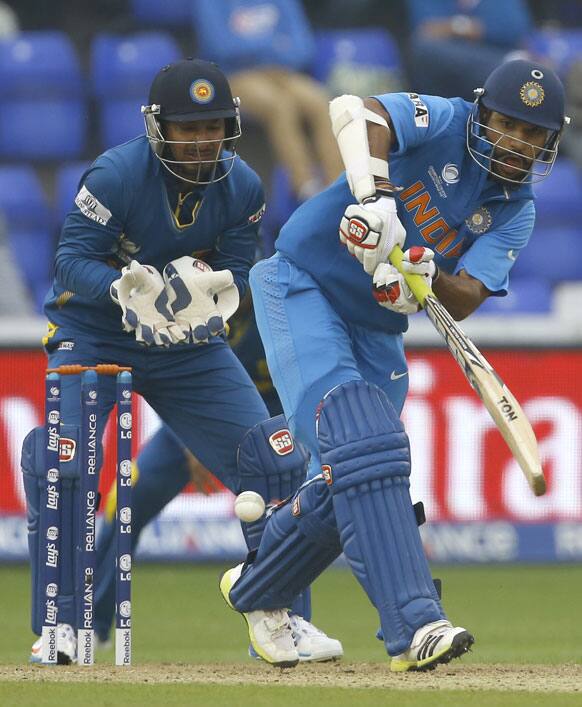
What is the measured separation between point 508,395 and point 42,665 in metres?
1.67

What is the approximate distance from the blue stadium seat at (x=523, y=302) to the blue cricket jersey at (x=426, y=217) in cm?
487

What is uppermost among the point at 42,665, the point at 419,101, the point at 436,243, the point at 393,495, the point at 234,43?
the point at 234,43

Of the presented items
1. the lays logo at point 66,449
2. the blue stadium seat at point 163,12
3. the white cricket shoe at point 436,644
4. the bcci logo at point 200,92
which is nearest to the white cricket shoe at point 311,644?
the white cricket shoe at point 436,644

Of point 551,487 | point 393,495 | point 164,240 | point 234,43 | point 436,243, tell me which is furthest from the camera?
point 234,43

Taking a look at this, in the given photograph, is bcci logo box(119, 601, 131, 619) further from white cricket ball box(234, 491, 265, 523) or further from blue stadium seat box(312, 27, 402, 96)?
blue stadium seat box(312, 27, 402, 96)

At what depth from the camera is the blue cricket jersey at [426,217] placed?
4.92 m

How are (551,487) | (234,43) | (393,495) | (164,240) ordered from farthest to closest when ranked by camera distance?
(234,43) < (551,487) < (164,240) < (393,495)

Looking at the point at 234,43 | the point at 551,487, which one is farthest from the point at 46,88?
the point at 551,487

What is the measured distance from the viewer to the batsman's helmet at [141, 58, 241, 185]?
5.25 m

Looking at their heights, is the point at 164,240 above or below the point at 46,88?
below

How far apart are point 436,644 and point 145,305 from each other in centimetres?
151

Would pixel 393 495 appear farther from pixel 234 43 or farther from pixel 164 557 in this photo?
pixel 234 43

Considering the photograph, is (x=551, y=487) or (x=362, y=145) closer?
(x=362, y=145)

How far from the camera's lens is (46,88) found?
10984mm
